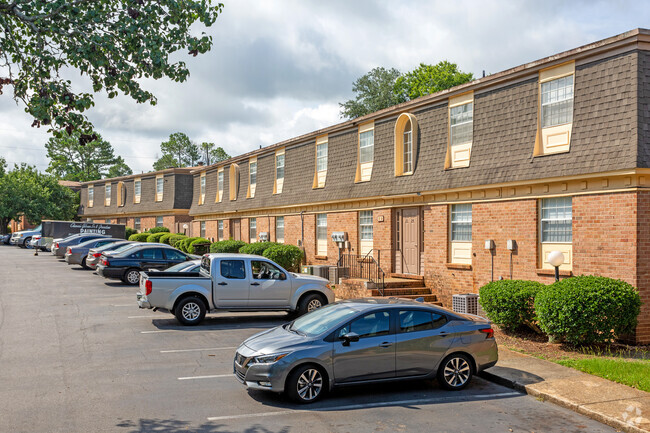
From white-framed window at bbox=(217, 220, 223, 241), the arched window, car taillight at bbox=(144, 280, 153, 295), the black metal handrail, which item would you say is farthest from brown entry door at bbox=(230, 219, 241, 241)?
car taillight at bbox=(144, 280, 153, 295)

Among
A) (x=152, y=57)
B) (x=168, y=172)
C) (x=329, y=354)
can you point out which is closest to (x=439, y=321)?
(x=329, y=354)

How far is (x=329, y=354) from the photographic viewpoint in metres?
8.57

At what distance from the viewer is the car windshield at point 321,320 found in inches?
357

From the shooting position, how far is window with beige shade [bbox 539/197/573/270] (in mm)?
14320

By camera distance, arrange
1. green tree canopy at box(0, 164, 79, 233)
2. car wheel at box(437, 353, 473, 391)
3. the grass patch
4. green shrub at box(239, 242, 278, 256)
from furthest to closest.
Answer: green tree canopy at box(0, 164, 79, 233) → green shrub at box(239, 242, 278, 256) → the grass patch → car wheel at box(437, 353, 473, 391)

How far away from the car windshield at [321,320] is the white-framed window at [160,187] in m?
40.5

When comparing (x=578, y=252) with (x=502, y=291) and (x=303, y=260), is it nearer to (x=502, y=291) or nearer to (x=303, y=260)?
(x=502, y=291)

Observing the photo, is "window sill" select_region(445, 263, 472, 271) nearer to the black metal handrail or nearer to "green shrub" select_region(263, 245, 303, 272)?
the black metal handrail

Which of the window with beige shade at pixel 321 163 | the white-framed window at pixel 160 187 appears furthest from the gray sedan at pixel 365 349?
the white-framed window at pixel 160 187

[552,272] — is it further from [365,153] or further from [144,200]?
[144,200]

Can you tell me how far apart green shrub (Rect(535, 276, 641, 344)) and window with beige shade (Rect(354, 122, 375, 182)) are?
35.2 feet

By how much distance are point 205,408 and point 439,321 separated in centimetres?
392

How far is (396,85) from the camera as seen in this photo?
56.4m

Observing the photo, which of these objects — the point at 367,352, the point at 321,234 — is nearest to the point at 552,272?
the point at 367,352
